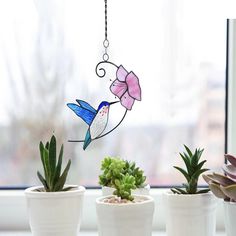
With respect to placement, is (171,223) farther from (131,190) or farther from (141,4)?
(141,4)

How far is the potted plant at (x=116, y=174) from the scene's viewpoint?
940 millimetres

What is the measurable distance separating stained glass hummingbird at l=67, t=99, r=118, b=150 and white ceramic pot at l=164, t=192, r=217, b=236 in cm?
26

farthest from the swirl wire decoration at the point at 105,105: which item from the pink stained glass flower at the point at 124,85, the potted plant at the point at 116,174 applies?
the potted plant at the point at 116,174

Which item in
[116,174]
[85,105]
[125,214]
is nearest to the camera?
[125,214]

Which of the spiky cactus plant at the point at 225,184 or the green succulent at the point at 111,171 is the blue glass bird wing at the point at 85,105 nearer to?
the green succulent at the point at 111,171

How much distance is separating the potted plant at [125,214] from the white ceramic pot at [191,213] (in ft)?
0.18

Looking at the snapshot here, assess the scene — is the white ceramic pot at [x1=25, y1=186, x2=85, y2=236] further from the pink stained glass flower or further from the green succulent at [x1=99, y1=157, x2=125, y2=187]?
the pink stained glass flower

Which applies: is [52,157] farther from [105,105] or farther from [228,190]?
[228,190]

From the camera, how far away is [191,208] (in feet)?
2.91

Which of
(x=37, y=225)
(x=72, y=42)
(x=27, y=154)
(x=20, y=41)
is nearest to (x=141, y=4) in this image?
(x=72, y=42)

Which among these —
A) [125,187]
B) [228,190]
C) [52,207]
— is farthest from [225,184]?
[52,207]

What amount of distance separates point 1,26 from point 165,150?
496mm

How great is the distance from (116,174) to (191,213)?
16 cm

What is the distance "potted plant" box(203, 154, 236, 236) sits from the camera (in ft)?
2.77
